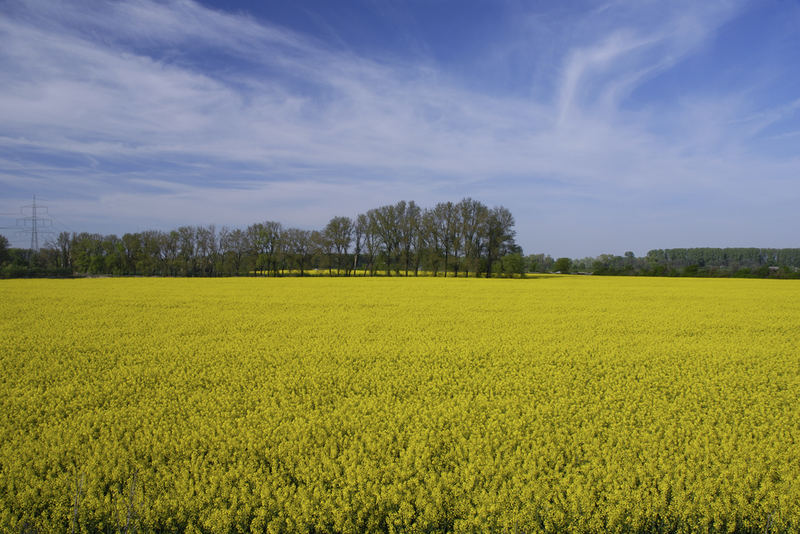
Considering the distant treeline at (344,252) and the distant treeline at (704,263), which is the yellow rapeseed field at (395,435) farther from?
the distant treeline at (704,263)

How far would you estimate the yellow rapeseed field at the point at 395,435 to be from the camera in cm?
414

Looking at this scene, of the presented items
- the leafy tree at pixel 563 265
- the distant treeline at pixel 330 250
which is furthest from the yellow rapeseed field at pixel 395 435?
the leafy tree at pixel 563 265

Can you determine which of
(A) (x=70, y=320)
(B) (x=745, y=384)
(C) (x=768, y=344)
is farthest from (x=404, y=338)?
(A) (x=70, y=320)

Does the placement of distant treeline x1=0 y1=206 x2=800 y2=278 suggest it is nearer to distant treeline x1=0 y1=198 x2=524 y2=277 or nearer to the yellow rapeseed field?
distant treeline x1=0 y1=198 x2=524 y2=277

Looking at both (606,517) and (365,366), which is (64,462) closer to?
(365,366)

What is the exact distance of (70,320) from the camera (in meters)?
16.2

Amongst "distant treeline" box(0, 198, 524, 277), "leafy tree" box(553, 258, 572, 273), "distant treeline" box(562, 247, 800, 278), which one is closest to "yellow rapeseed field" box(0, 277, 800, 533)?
"distant treeline" box(0, 198, 524, 277)

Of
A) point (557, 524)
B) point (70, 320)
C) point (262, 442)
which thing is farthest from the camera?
point (70, 320)

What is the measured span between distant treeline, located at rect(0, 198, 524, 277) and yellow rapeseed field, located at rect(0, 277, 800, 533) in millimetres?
49220

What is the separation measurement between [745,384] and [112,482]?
37.7 feet

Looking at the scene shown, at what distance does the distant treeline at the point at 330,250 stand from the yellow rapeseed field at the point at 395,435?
4922 centimetres

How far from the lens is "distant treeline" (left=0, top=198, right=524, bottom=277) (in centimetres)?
6103

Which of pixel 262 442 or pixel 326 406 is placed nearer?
pixel 262 442

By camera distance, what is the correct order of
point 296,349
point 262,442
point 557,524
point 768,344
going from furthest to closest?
1. point 768,344
2. point 296,349
3. point 262,442
4. point 557,524
